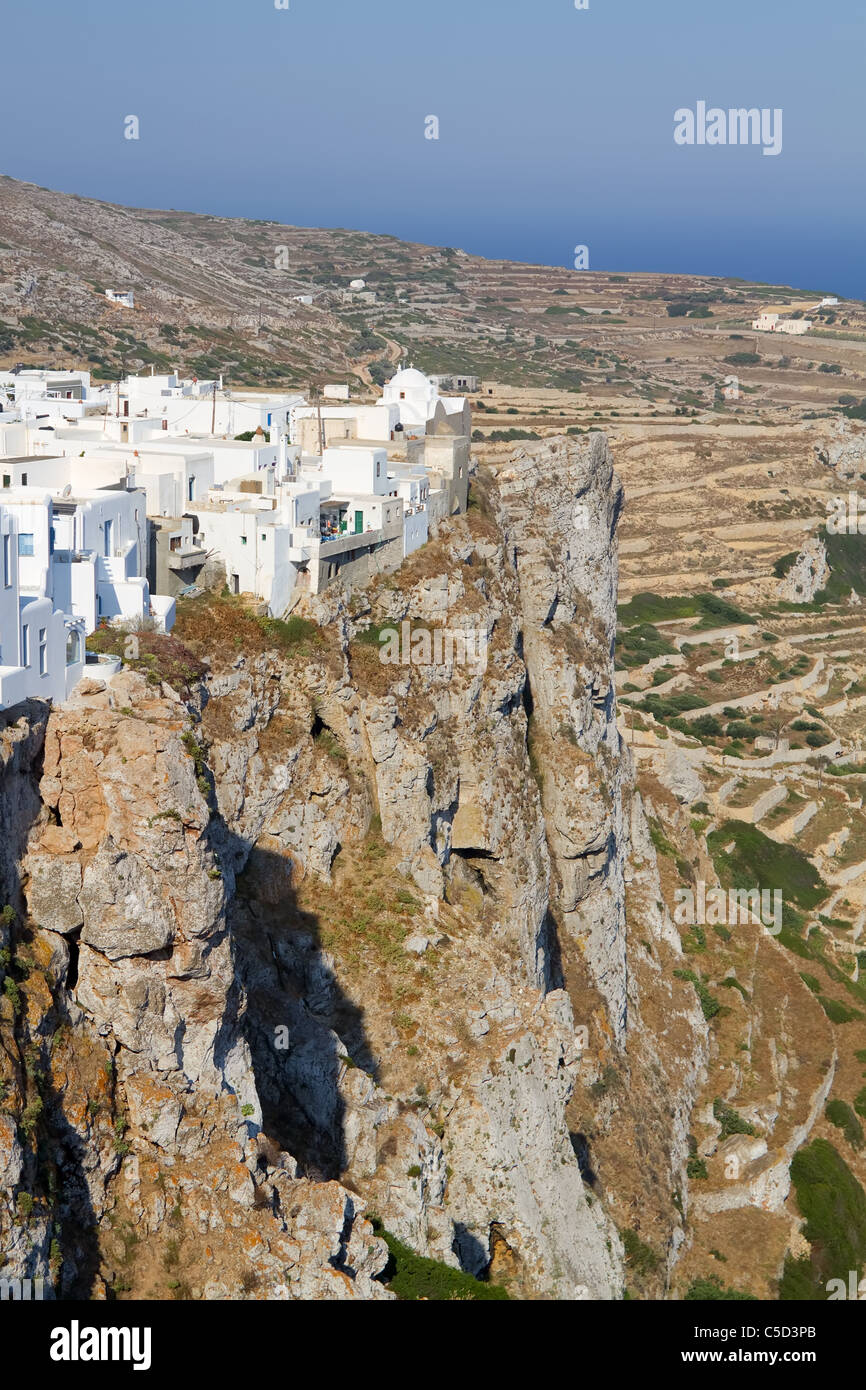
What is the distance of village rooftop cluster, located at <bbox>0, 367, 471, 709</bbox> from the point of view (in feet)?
70.4

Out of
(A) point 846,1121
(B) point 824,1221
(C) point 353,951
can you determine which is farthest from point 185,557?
(A) point 846,1121

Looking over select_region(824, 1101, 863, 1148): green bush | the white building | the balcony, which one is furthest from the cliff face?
select_region(824, 1101, 863, 1148): green bush

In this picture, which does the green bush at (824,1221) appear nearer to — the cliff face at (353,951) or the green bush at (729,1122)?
the green bush at (729,1122)

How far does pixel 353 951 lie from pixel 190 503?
29.2 ft

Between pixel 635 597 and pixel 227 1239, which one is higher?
pixel 635 597

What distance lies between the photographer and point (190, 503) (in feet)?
94.4

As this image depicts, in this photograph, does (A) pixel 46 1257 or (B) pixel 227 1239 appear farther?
(B) pixel 227 1239

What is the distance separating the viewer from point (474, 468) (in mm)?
41406

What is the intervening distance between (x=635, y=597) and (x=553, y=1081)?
59.4m

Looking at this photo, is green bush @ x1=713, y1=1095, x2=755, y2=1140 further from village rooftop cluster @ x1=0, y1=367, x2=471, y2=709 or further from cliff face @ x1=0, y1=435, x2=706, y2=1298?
village rooftop cluster @ x1=0, y1=367, x2=471, y2=709

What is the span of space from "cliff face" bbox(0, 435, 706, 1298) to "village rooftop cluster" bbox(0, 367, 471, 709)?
33.7 inches

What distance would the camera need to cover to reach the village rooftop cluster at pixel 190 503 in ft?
70.4
